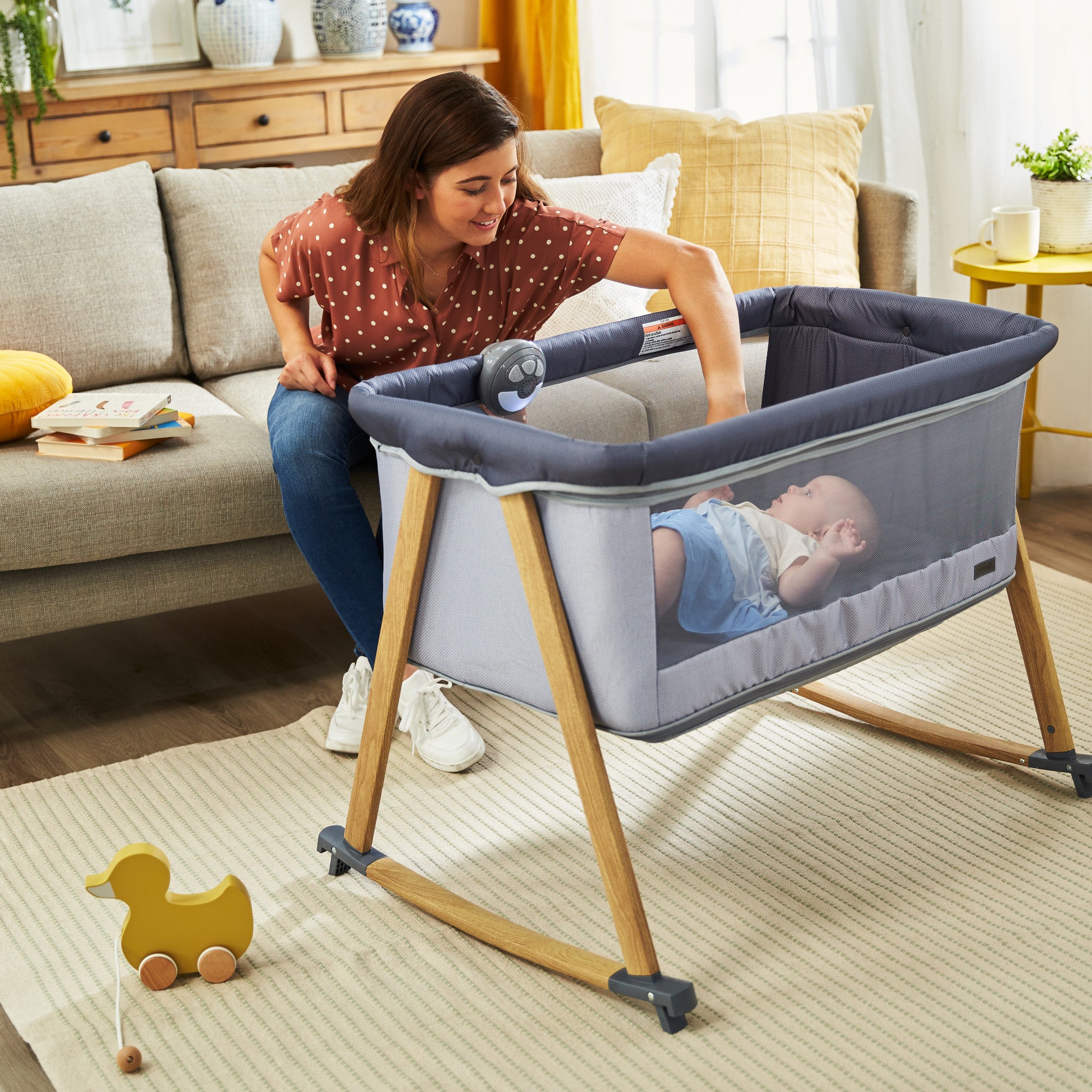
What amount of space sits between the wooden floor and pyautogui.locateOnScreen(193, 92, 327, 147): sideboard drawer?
1.55m

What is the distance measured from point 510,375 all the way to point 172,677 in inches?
35.4

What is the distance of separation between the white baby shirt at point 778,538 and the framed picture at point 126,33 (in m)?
2.81

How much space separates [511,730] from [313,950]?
530 mm

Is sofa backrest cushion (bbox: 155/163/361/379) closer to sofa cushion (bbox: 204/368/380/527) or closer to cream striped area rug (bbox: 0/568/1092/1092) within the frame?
sofa cushion (bbox: 204/368/380/527)

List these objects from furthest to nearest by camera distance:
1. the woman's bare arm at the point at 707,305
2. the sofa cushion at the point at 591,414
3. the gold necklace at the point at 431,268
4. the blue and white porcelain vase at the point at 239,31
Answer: the blue and white porcelain vase at the point at 239,31
the sofa cushion at the point at 591,414
the gold necklace at the point at 431,268
the woman's bare arm at the point at 707,305

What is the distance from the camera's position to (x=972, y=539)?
1434mm

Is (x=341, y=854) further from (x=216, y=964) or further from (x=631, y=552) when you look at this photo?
(x=631, y=552)

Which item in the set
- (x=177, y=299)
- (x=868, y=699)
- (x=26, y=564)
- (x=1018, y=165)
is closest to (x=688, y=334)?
(x=868, y=699)

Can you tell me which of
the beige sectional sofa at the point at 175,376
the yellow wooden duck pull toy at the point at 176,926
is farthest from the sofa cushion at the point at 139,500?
the yellow wooden duck pull toy at the point at 176,926

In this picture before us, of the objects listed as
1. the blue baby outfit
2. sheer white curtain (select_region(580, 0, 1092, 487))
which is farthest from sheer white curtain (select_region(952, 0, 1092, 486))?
the blue baby outfit

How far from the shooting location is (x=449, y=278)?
1.71m

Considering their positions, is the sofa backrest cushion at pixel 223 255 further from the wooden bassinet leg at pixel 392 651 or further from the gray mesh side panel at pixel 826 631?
the gray mesh side panel at pixel 826 631

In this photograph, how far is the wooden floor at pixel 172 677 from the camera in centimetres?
185

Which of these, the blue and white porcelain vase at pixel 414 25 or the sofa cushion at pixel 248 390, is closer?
the sofa cushion at pixel 248 390
